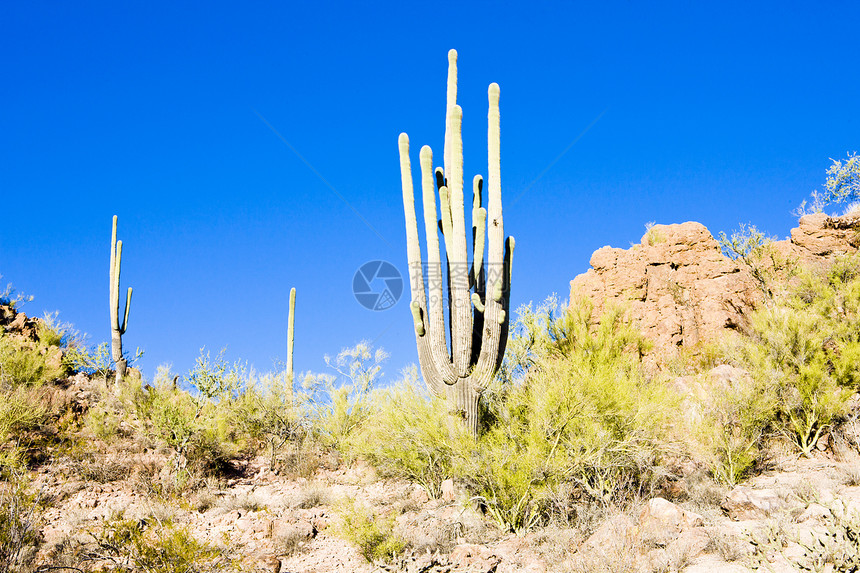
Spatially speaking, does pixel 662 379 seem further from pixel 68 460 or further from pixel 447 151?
pixel 68 460

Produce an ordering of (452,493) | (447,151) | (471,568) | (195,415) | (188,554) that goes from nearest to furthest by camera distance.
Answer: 1. (188,554)
2. (471,568)
3. (452,493)
4. (447,151)
5. (195,415)

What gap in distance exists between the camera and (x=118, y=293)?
48.3 feet

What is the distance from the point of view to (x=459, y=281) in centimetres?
881

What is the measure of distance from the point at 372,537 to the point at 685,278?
1168 centimetres

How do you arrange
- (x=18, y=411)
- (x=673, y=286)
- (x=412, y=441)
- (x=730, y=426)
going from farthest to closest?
(x=673, y=286) < (x=18, y=411) < (x=730, y=426) < (x=412, y=441)

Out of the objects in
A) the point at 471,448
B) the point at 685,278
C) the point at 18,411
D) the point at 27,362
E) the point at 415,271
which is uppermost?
the point at 685,278

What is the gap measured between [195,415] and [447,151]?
763 centimetres

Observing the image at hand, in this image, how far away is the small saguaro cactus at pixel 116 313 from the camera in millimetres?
14180

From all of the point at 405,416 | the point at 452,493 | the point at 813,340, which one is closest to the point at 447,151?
the point at 405,416

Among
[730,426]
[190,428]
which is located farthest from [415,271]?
[730,426]

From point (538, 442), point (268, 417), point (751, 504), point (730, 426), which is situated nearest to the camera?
point (751, 504)

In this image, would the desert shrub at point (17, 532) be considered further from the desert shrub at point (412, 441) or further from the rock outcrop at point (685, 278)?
the rock outcrop at point (685, 278)

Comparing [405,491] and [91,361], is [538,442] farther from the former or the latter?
[91,361]

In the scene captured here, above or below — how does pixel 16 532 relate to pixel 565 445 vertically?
below
